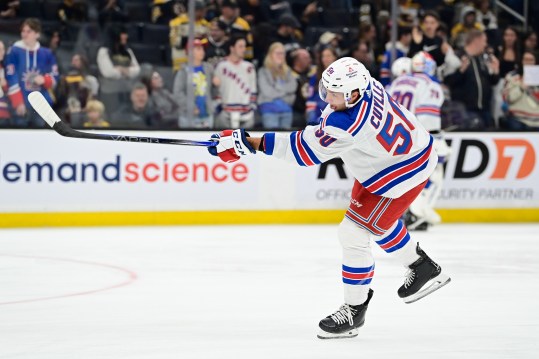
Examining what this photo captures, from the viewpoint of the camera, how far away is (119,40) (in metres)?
9.20

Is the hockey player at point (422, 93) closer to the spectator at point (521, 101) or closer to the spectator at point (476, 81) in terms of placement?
the spectator at point (476, 81)

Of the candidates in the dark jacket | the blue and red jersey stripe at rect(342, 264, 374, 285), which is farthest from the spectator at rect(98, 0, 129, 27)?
the blue and red jersey stripe at rect(342, 264, 374, 285)

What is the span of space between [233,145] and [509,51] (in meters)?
6.57

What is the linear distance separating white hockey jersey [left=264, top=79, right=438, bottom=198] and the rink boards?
4.81 meters

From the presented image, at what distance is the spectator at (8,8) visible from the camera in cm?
899

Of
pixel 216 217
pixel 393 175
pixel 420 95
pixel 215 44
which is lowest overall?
pixel 216 217

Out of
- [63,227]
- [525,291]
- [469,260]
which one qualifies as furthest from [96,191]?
[525,291]

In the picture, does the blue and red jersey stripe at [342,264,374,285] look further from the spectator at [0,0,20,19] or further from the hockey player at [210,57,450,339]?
the spectator at [0,0,20,19]

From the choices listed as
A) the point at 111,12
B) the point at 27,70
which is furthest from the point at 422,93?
the point at 27,70

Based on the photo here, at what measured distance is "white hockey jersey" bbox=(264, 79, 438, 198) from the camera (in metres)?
4.31

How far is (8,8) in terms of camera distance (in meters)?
9.09

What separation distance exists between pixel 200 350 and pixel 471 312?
1577 mm

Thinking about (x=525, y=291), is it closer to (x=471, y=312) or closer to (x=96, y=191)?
(x=471, y=312)

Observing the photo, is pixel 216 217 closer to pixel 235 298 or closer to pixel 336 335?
pixel 235 298
